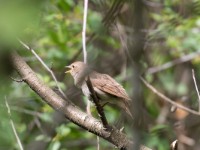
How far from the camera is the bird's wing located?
3346mm

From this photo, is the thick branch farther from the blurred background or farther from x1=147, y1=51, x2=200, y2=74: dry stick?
x1=147, y1=51, x2=200, y2=74: dry stick

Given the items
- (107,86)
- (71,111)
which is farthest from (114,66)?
(71,111)

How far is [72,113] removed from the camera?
103 inches

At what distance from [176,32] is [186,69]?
1.49m

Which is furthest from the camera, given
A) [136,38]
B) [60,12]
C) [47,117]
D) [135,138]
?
[60,12]

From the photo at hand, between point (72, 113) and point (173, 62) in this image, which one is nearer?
point (72, 113)

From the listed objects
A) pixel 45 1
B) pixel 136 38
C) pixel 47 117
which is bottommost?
pixel 47 117

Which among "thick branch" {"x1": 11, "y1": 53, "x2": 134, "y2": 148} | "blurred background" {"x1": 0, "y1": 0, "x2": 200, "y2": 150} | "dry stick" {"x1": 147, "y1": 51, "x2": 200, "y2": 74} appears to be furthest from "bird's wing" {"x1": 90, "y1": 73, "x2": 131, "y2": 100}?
"dry stick" {"x1": 147, "y1": 51, "x2": 200, "y2": 74}

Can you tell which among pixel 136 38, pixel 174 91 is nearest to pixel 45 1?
pixel 136 38

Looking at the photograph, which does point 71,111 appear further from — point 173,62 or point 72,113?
point 173,62

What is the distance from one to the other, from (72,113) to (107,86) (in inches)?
33.7

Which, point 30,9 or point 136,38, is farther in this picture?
point 136,38

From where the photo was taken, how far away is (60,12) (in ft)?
18.5

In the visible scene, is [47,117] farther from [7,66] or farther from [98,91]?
[7,66]
